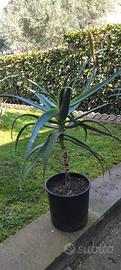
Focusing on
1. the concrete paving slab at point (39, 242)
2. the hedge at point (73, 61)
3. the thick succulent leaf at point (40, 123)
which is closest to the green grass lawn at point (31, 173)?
the concrete paving slab at point (39, 242)

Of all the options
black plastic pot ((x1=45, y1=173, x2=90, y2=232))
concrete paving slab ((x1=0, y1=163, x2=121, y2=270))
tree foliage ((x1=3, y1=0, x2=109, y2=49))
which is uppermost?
tree foliage ((x1=3, y1=0, x2=109, y2=49))

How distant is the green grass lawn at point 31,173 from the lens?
222cm

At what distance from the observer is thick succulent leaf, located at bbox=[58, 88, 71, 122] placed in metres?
1.66

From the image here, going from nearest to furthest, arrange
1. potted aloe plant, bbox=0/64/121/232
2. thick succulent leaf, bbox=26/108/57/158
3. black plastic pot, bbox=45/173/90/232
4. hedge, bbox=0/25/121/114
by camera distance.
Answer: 1. thick succulent leaf, bbox=26/108/57/158
2. potted aloe plant, bbox=0/64/121/232
3. black plastic pot, bbox=45/173/90/232
4. hedge, bbox=0/25/121/114

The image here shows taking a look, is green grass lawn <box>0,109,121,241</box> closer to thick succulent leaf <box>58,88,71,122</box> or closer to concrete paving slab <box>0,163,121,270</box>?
concrete paving slab <box>0,163,121,270</box>

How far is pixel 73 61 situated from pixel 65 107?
4266mm

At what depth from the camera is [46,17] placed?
52.2 ft

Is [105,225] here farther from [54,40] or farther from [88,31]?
[54,40]

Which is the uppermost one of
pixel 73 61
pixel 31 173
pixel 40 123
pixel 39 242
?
pixel 73 61

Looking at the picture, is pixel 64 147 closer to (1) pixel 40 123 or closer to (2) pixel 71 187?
(2) pixel 71 187

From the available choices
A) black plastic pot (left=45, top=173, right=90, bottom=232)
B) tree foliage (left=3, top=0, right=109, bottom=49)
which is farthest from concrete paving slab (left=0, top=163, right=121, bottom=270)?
tree foliage (left=3, top=0, right=109, bottom=49)

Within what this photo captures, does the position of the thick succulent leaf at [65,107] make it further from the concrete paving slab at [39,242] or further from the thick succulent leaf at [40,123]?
the concrete paving slab at [39,242]

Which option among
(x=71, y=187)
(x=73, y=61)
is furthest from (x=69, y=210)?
(x=73, y=61)

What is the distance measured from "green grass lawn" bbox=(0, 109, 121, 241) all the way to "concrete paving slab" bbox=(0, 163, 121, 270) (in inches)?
5.4
